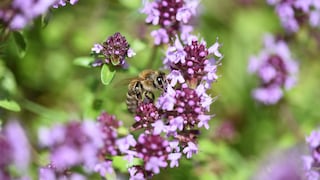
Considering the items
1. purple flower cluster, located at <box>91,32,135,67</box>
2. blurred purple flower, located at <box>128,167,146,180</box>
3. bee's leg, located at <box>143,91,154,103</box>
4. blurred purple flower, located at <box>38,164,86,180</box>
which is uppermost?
purple flower cluster, located at <box>91,32,135,67</box>

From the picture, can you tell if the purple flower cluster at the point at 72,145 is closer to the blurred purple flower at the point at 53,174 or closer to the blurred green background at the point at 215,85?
the blurred purple flower at the point at 53,174

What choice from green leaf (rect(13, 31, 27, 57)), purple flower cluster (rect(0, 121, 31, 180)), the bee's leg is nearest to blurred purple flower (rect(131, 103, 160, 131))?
the bee's leg

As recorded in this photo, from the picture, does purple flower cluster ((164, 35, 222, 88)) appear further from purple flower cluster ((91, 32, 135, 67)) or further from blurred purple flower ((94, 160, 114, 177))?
blurred purple flower ((94, 160, 114, 177))

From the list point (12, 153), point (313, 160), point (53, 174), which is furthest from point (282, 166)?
point (12, 153)

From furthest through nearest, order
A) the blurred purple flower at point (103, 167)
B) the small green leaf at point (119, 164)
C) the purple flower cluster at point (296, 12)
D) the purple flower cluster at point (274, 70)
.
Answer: the purple flower cluster at point (274, 70), the purple flower cluster at point (296, 12), the small green leaf at point (119, 164), the blurred purple flower at point (103, 167)

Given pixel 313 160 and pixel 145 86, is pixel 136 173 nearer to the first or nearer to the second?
pixel 145 86

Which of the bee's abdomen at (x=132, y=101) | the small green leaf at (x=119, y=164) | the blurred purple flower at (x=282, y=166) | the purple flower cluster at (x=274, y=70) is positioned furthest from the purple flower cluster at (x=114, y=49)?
the purple flower cluster at (x=274, y=70)

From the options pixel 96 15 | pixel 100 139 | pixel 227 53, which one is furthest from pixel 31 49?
pixel 100 139
